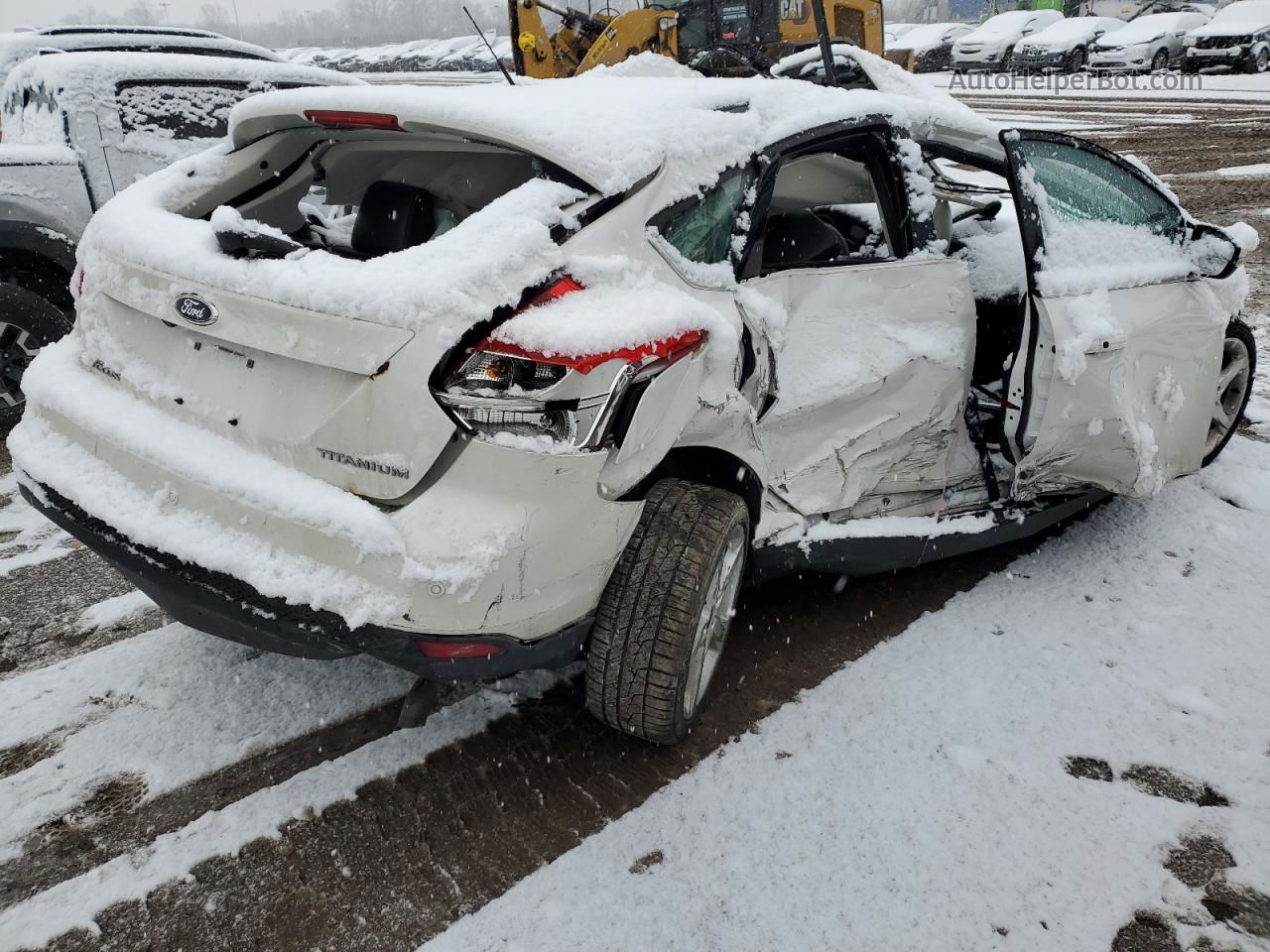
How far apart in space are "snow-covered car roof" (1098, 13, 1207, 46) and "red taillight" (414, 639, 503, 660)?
2934cm

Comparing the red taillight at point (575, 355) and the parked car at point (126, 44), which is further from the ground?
the parked car at point (126, 44)

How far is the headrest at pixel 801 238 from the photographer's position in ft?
9.77

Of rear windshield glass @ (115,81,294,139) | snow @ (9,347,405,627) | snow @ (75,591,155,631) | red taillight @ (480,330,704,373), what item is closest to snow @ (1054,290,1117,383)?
red taillight @ (480,330,704,373)

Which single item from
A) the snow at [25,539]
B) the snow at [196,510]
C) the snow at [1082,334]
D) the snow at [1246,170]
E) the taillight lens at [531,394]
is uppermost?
the taillight lens at [531,394]

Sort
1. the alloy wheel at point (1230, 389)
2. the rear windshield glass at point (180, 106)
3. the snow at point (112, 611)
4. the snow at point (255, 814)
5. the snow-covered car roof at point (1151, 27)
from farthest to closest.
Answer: the snow-covered car roof at point (1151, 27) < the rear windshield glass at point (180, 106) < the alloy wheel at point (1230, 389) < the snow at point (112, 611) < the snow at point (255, 814)

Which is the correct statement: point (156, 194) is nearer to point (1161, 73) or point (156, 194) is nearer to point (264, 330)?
point (264, 330)

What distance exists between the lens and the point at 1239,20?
2292 centimetres

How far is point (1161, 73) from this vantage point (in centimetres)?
2477

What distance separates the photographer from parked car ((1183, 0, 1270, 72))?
22.5 metres

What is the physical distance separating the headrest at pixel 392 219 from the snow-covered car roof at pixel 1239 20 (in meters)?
26.8

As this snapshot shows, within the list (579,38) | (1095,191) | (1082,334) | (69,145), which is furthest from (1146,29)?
(69,145)

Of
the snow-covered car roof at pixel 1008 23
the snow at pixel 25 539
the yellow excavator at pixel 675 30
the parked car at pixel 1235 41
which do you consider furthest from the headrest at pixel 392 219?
the snow-covered car roof at pixel 1008 23

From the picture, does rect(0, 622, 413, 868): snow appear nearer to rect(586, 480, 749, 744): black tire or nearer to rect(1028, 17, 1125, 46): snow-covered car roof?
rect(586, 480, 749, 744): black tire

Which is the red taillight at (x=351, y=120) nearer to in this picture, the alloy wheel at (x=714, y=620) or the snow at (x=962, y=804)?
the alloy wheel at (x=714, y=620)
